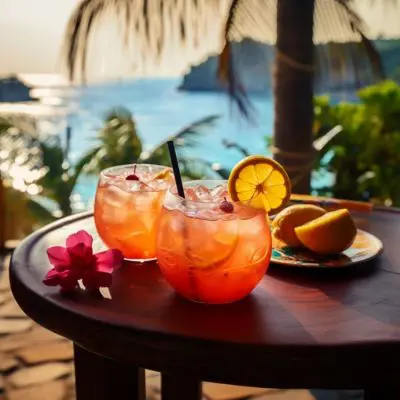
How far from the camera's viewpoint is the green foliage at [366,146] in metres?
3.46

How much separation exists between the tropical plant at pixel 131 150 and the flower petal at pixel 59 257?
2.32 m

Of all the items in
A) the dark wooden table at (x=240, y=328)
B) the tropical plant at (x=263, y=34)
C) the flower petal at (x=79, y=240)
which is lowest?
the dark wooden table at (x=240, y=328)

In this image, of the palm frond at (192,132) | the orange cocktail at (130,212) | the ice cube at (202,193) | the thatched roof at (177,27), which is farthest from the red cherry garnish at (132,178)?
the palm frond at (192,132)

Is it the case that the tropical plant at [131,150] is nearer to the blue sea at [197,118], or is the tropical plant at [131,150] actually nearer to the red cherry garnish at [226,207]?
the blue sea at [197,118]

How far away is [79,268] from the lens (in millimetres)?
1029

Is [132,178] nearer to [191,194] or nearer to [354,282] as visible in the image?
[191,194]

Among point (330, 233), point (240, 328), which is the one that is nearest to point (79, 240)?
point (240, 328)

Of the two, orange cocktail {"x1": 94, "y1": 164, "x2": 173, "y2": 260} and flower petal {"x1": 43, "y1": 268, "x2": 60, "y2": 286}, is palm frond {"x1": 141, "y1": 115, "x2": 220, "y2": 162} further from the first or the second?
flower petal {"x1": 43, "y1": 268, "x2": 60, "y2": 286}

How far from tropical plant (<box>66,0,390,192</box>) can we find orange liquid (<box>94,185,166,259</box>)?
1.44 metres

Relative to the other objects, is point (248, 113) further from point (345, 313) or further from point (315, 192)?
point (345, 313)

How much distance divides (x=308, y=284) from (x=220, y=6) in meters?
1.62

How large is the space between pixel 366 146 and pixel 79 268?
2795 millimetres

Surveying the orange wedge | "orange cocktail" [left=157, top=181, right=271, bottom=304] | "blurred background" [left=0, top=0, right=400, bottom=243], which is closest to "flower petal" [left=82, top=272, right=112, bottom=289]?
"orange cocktail" [left=157, top=181, right=271, bottom=304]

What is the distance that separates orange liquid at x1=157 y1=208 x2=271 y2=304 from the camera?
0.92 metres
